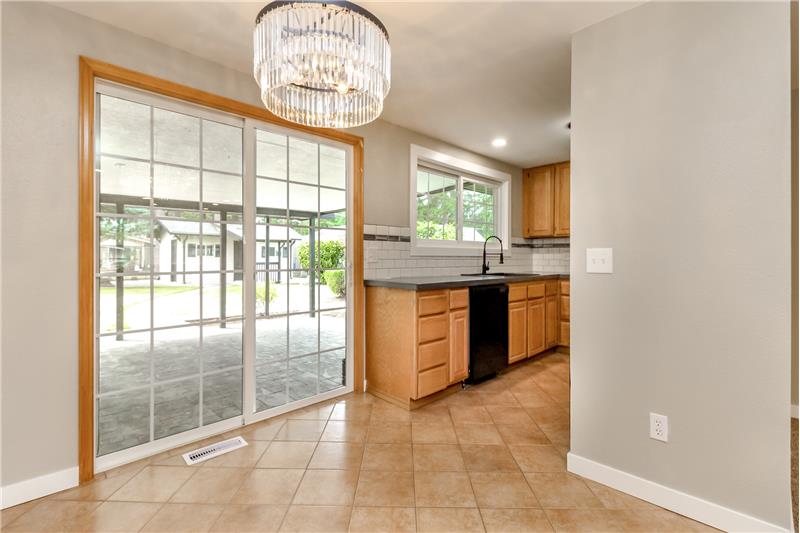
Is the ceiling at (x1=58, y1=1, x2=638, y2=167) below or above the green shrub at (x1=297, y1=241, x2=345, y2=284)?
above

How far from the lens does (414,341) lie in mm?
2695

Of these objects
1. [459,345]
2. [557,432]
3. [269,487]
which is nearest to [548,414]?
[557,432]

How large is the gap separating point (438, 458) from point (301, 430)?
94 centimetres

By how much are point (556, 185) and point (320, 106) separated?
3.84 metres

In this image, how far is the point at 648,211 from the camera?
1.70 m

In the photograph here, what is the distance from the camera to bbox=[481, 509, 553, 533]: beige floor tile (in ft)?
4.87

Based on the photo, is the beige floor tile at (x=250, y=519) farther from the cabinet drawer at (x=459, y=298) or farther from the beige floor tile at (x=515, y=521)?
the cabinet drawer at (x=459, y=298)

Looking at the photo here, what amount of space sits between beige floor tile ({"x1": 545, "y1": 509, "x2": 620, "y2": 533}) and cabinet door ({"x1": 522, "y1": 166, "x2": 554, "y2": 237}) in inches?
145

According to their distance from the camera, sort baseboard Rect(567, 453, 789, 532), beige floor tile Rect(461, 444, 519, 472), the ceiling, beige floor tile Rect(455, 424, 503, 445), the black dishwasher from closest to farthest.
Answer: baseboard Rect(567, 453, 789, 532)
the ceiling
beige floor tile Rect(461, 444, 519, 472)
beige floor tile Rect(455, 424, 503, 445)
the black dishwasher

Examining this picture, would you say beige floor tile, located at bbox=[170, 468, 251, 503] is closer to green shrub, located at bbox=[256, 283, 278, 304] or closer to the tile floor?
the tile floor

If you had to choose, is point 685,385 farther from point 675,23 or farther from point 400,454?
point 675,23

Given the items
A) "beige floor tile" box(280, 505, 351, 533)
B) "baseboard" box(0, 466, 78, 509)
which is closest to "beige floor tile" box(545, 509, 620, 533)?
"beige floor tile" box(280, 505, 351, 533)

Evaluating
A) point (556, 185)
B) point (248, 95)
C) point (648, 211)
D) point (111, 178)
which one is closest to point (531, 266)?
point (556, 185)

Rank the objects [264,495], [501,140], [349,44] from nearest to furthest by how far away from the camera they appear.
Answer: [349,44]
[264,495]
[501,140]
